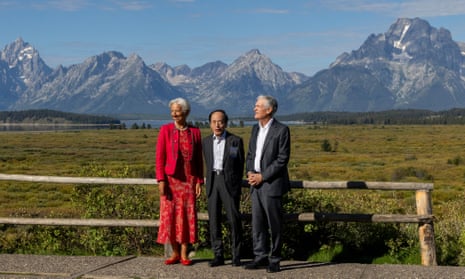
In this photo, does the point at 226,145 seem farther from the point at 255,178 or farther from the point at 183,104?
the point at 183,104

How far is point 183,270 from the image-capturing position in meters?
7.94

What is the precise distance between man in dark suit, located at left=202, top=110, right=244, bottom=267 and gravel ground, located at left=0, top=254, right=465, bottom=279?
0.45 metres

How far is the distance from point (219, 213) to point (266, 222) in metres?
0.61

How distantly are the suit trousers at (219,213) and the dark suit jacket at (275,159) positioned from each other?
1.65ft

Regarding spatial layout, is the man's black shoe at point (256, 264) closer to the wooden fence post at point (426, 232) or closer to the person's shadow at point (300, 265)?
the person's shadow at point (300, 265)

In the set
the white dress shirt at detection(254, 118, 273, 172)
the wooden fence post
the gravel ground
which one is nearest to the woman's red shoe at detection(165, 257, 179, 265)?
the gravel ground

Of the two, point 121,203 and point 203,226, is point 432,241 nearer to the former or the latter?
point 203,226

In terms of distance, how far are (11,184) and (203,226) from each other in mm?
35156

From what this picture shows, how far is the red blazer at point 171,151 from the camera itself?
7926 millimetres

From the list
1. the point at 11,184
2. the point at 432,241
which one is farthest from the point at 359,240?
the point at 11,184

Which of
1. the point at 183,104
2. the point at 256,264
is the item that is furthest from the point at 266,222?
the point at 183,104

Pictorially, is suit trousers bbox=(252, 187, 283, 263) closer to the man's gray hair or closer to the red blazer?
the red blazer

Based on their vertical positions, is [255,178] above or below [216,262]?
above

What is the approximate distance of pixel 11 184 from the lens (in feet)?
137
